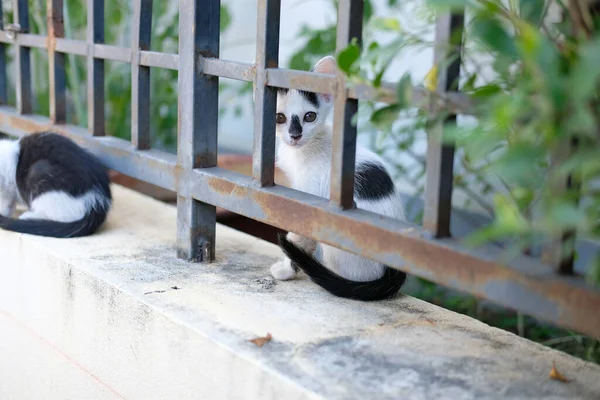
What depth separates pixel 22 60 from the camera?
3445mm

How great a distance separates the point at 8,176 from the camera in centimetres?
316

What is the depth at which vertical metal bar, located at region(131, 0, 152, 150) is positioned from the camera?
2709 millimetres

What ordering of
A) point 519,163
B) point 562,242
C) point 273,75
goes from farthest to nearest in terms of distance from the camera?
point 273,75 < point 562,242 < point 519,163

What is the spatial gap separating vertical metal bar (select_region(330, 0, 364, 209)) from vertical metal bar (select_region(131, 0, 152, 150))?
3.44 feet

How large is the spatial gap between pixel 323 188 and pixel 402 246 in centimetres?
72

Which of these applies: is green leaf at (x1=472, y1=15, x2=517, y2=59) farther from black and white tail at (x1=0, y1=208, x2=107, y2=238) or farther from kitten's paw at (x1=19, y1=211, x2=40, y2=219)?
kitten's paw at (x1=19, y1=211, x2=40, y2=219)

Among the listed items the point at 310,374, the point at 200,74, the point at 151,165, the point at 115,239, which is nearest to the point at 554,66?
the point at 310,374

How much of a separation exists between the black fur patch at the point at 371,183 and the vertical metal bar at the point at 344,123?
398 millimetres

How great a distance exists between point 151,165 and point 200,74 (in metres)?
0.43

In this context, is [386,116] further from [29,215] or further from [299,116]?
[29,215]

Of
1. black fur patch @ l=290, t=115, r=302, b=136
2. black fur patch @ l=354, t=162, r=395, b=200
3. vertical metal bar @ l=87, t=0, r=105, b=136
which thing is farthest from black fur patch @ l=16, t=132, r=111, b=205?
black fur patch @ l=354, t=162, r=395, b=200

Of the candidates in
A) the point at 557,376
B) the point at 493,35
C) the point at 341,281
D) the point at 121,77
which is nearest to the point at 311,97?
the point at 341,281

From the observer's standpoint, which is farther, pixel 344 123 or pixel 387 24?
pixel 344 123

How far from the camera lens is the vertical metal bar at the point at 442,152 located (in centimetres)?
162
